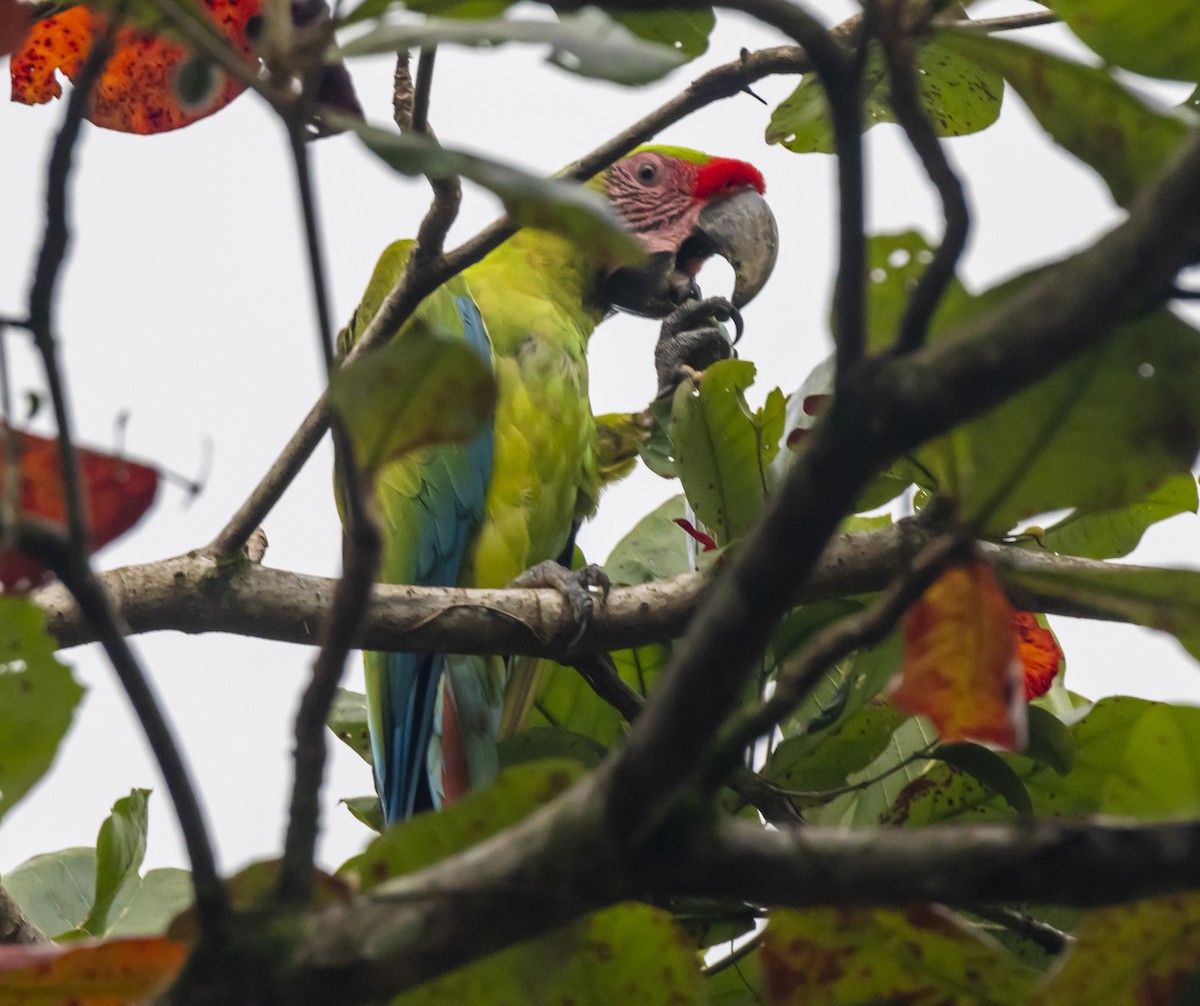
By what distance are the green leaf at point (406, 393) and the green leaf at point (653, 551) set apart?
1.02 metres

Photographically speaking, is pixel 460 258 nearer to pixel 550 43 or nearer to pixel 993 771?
pixel 993 771

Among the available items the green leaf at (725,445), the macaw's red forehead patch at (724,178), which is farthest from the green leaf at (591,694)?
the macaw's red forehead patch at (724,178)

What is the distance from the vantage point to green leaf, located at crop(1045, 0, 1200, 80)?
47 cm

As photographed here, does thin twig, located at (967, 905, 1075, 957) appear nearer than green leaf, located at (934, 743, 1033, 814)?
Yes

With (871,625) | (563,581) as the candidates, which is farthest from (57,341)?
(563,581)

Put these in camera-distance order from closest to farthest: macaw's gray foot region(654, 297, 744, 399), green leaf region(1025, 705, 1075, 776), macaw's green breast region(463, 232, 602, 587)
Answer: green leaf region(1025, 705, 1075, 776) < macaw's green breast region(463, 232, 602, 587) < macaw's gray foot region(654, 297, 744, 399)

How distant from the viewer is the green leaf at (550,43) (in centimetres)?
42

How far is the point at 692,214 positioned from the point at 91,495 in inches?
85.0

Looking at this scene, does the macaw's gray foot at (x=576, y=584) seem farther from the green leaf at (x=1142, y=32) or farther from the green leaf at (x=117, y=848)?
the green leaf at (x=1142, y=32)

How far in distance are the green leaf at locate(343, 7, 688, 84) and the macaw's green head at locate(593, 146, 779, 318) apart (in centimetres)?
202

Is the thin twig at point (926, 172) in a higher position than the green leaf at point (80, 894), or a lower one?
higher

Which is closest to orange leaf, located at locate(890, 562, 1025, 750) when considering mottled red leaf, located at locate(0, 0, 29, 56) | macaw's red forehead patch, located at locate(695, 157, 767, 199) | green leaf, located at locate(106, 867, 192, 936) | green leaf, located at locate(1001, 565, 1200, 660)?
green leaf, located at locate(1001, 565, 1200, 660)

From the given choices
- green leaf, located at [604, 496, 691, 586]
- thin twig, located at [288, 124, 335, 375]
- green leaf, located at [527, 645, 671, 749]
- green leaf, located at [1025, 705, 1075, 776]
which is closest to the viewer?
thin twig, located at [288, 124, 335, 375]

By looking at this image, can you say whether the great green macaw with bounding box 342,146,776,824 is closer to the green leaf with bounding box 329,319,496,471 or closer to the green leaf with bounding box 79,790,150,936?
the green leaf with bounding box 79,790,150,936
